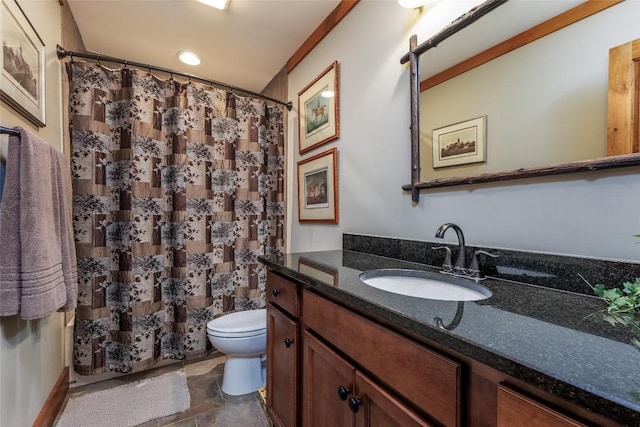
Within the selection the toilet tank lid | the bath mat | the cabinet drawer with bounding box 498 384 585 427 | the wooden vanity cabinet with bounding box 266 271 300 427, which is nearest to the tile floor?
the bath mat

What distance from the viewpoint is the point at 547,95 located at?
2.69 ft

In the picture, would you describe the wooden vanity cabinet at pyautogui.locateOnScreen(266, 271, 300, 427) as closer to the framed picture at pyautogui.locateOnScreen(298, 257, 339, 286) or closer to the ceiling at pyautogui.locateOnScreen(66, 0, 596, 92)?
the framed picture at pyautogui.locateOnScreen(298, 257, 339, 286)

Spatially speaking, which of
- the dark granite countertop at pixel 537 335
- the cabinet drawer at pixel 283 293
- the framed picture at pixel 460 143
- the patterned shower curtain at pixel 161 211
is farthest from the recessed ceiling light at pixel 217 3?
the dark granite countertop at pixel 537 335

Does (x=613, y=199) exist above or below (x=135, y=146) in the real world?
below

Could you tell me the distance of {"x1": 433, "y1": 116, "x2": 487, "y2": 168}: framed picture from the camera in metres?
0.99

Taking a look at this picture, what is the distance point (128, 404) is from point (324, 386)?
1395mm

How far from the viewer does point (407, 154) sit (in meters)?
1.27

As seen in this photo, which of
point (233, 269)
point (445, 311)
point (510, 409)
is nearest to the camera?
point (510, 409)

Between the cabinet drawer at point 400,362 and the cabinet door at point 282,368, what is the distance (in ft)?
0.92

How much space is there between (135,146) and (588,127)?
2146 mm

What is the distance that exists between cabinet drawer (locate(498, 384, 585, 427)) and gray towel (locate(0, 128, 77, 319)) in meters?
1.40

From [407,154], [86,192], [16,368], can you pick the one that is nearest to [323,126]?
[407,154]

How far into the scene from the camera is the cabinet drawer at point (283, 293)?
1069mm

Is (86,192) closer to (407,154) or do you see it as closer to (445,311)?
(407,154)
